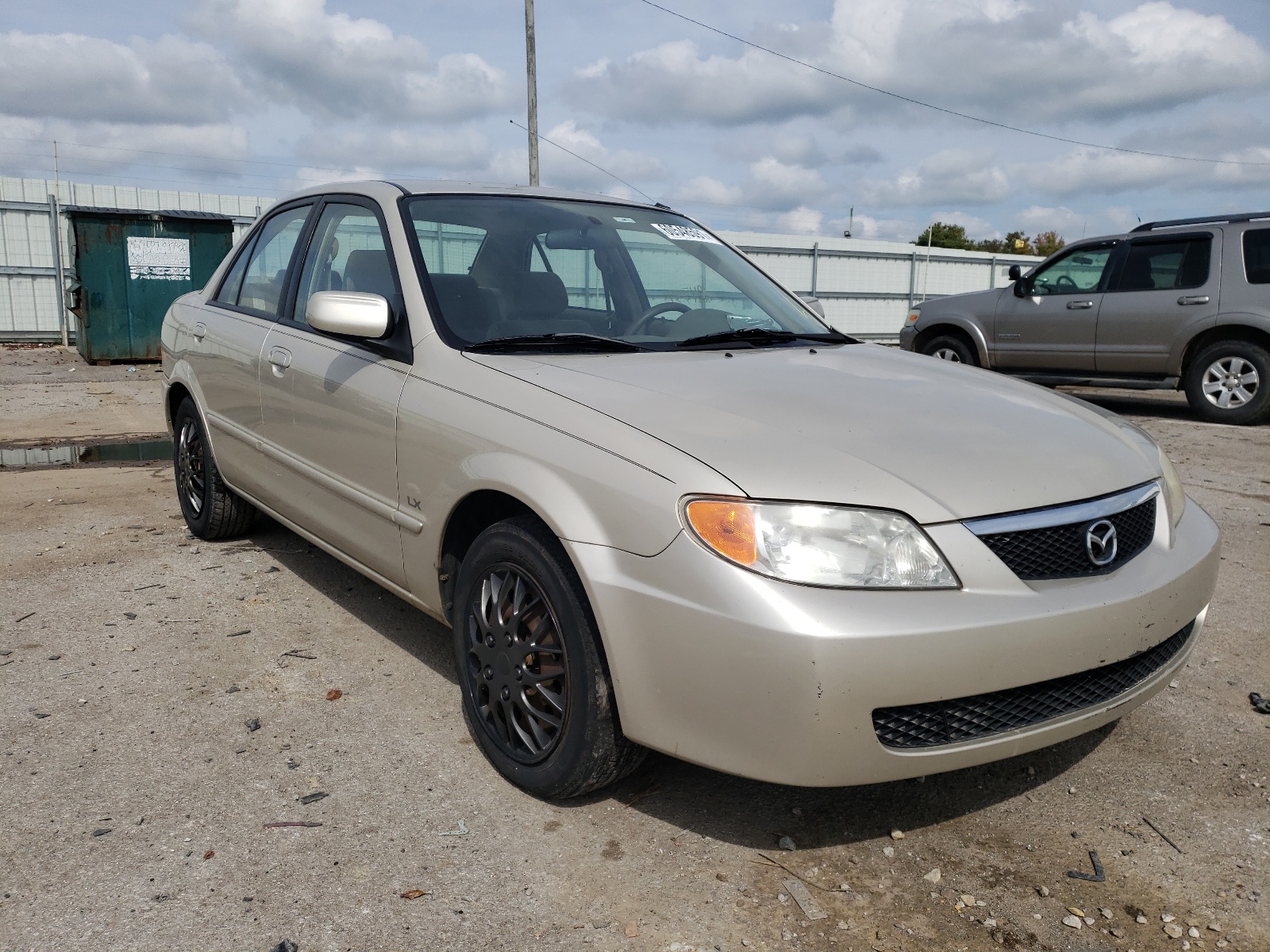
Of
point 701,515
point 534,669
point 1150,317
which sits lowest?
point 534,669

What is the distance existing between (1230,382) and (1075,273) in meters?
1.85

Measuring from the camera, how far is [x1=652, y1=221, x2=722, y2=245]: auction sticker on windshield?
13.2ft

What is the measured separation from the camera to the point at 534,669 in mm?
2639

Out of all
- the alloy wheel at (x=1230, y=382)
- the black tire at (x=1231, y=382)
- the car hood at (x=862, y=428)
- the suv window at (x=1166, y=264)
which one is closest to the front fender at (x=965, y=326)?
the suv window at (x=1166, y=264)

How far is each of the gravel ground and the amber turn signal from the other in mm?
788

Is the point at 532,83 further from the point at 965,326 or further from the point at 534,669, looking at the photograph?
the point at 534,669

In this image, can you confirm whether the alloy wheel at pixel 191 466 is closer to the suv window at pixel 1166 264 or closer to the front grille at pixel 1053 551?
the front grille at pixel 1053 551

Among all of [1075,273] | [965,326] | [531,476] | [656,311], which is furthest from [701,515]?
[965,326]

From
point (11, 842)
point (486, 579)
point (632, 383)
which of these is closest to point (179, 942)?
point (11, 842)

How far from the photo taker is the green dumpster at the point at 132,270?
13.5 meters

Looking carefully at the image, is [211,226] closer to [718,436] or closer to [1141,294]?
[1141,294]

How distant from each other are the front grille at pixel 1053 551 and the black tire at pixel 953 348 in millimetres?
9044

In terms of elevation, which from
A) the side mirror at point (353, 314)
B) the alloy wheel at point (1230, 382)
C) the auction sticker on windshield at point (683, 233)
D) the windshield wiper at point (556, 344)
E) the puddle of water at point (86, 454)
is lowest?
the puddle of water at point (86, 454)

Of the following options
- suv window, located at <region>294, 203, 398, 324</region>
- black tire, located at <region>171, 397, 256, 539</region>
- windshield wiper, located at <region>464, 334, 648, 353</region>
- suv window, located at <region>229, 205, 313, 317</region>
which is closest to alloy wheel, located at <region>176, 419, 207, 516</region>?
black tire, located at <region>171, 397, 256, 539</region>
